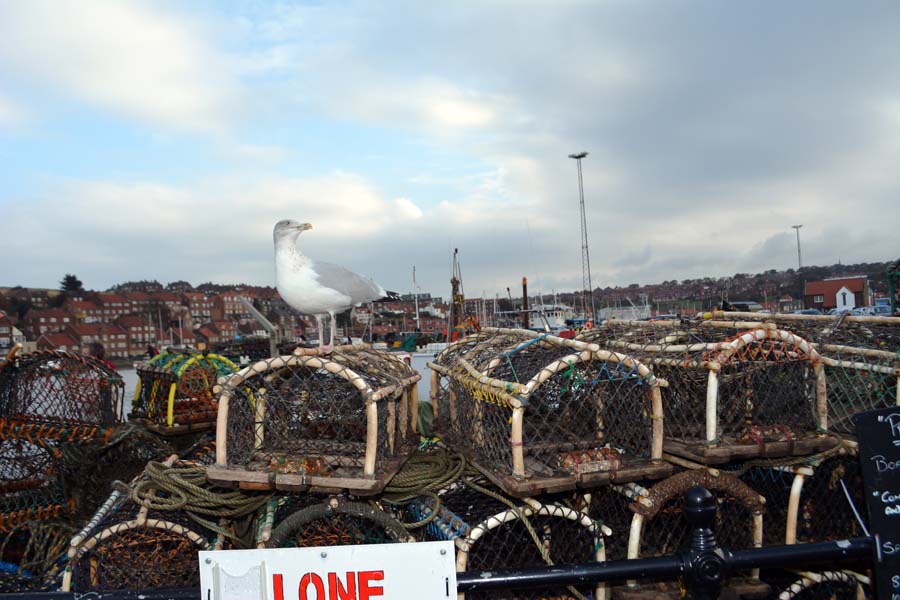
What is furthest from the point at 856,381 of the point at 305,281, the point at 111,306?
the point at 111,306

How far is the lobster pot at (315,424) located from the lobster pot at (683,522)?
1333 millimetres

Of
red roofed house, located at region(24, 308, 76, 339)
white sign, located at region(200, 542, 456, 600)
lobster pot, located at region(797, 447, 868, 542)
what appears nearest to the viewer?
white sign, located at region(200, 542, 456, 600)

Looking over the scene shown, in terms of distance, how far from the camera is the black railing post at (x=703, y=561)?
149 cm

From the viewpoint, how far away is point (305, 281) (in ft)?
13.7

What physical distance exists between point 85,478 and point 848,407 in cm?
548

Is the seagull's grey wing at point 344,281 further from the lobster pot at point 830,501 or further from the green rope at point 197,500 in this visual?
the lobster pot at point 830,501

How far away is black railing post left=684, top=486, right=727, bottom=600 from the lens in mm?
1486

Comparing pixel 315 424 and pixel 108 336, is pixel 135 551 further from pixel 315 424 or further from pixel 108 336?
pixel 108 336

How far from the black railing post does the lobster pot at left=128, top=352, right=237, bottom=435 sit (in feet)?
14.6

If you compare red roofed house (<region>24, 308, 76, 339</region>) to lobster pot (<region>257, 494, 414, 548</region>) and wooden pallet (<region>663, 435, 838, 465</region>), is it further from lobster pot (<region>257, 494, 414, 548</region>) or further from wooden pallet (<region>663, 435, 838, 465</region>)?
wooden pallet (<region>663, 435, 838, 465</region>)

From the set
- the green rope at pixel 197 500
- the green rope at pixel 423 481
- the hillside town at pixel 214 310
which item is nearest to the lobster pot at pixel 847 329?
the green rope at pixel 423 481

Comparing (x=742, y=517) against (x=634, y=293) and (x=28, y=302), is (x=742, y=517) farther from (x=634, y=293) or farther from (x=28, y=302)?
(x=28, y=302)

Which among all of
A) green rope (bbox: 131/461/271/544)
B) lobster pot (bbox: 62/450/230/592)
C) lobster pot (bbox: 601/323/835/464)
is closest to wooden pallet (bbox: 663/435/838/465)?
lobster pot (bbox: 601/323/835/464)

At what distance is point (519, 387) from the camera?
9.98 ft
